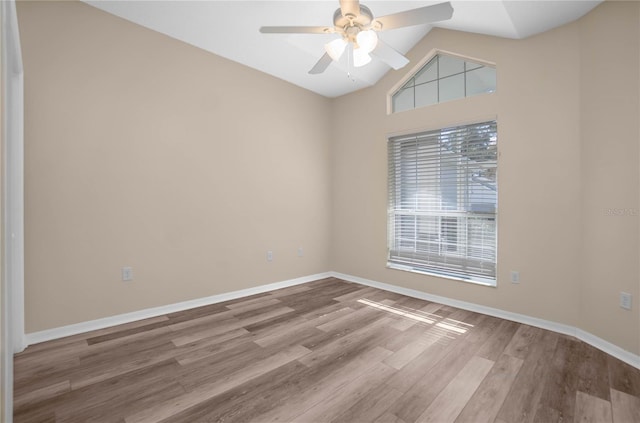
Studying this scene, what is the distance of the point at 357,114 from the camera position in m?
4.51

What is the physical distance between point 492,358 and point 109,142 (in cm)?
374

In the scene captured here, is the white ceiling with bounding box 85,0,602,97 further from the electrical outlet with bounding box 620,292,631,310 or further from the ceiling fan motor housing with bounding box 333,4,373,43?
the electrical outlet with bounding box 620,292,631,310

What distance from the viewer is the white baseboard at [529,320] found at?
228 centimetres

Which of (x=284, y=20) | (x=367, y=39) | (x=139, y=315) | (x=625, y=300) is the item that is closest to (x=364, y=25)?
(x=367, y=39)

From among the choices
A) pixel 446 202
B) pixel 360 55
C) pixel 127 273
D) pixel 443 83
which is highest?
pixel 443 83

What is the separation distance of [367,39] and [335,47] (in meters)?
0.27

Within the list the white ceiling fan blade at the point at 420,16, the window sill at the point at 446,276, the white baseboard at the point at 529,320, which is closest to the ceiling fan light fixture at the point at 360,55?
the white ceiling fan blade at the point at 420,16

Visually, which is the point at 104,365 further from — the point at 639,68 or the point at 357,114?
the point at 639,68

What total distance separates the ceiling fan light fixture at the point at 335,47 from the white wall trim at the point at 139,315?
2842 mm

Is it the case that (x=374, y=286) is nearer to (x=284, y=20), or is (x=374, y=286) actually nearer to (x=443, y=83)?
(x=443, y=83)

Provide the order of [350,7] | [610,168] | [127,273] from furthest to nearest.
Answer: [127,273]
[610,168]
[350,7]

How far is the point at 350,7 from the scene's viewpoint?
1.85 meters

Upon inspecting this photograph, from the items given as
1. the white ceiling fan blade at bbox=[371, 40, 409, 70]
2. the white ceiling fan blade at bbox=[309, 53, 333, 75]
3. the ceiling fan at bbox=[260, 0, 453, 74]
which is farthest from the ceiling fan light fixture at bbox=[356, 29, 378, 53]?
the white ceiling fan blade at bbox=[309, 53, 333, 75]

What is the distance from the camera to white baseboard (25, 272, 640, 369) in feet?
7.97
